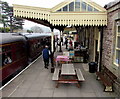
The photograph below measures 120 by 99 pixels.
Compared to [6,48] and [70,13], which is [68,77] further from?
[6,48]

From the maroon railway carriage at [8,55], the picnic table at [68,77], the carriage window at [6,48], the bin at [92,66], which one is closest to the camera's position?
the picnic table at [68,77]

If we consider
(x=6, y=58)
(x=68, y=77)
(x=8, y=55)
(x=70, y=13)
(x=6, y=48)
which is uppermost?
(x=70, y=13)

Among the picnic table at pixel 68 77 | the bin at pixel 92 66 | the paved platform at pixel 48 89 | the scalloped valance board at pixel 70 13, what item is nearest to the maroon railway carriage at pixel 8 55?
the paved platform at pixel 48 89

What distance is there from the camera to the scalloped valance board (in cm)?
769

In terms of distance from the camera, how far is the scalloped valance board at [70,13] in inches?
303

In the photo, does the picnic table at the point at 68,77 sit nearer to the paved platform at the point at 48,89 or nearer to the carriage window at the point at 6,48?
the paved platform at the point at 48,89

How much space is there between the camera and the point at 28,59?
41.0 feet

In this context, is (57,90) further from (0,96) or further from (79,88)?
(0,96)

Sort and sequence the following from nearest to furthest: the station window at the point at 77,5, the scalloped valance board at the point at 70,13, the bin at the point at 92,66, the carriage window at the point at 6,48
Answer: the carriage window at the point at 6,48
the scalloped valance board at the point at 70,13
the station window at the point at 77,5
the bin at the point at 92,66

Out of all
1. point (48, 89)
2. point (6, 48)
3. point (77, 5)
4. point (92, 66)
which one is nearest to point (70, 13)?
point (77, 5)

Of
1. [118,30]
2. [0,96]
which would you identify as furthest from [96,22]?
[0,96]

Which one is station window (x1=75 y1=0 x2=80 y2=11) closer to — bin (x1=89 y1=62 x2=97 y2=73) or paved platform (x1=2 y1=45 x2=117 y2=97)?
bin (x1=89 y1=62 x2=97 y2=73)

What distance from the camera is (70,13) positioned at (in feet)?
25.8

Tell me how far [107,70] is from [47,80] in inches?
124
